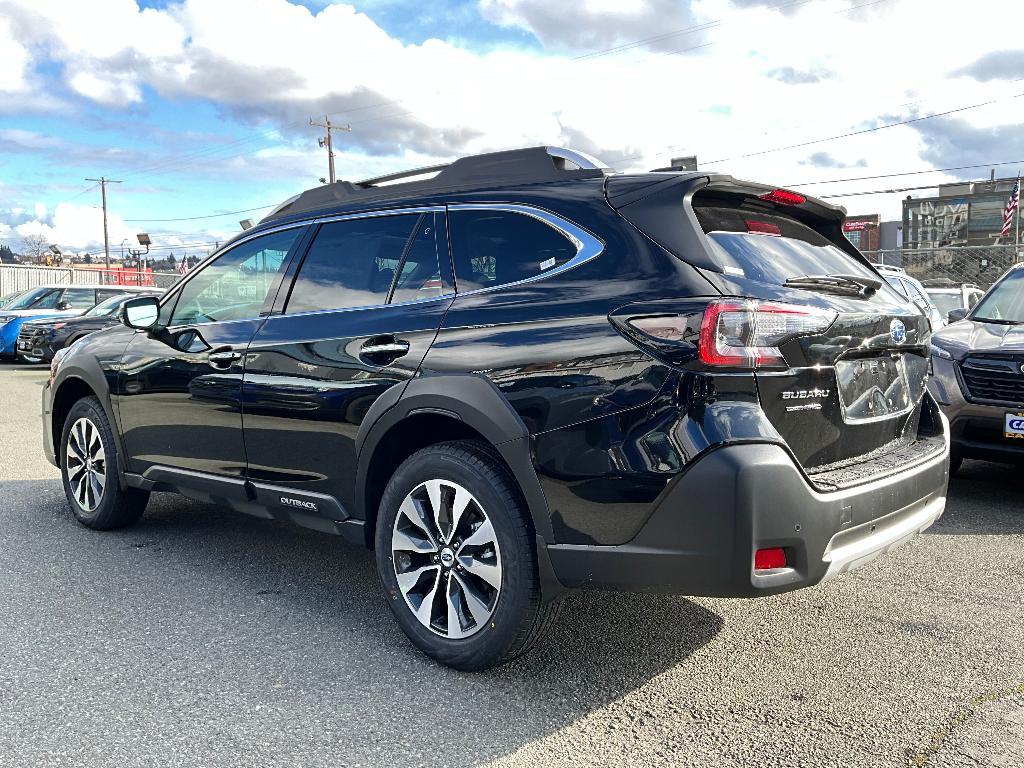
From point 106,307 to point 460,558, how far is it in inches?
655

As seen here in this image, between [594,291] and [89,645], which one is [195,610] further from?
[594,291]

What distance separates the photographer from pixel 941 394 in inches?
236

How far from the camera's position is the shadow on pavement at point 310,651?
9.53 ft

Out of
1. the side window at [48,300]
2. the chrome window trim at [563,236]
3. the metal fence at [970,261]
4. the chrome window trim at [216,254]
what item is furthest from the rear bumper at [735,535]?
the metal fence at [970,261]

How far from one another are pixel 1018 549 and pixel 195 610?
430 cm

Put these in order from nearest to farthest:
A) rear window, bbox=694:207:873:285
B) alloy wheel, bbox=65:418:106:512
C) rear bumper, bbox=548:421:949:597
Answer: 1. rear bumper, bbox=548:421:949:597
2. rear window, bbox=694:207:873:285
3. alloy wheel, bbox=65:418:106:512

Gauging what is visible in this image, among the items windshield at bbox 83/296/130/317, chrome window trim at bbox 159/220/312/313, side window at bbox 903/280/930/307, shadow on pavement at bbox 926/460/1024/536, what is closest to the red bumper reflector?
chrome window trim at bbox 159/220/312/313

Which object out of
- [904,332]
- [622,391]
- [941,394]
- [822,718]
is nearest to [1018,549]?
[941,394]

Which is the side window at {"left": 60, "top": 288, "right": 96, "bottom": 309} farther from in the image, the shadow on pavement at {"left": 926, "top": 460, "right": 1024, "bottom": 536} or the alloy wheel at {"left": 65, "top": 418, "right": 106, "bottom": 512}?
the shadow on pavement at {"left": 926, "top": 460, "right": 1024, "bottom": 536}

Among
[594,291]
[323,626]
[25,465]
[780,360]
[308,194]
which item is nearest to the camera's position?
[780,360]

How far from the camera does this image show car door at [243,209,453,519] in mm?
3543

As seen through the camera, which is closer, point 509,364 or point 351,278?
point 509,364

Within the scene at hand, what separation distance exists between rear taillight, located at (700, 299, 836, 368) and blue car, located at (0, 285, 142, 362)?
17.1m

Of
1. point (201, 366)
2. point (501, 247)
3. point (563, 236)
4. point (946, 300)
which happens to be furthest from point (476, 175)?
point (946, 300)
